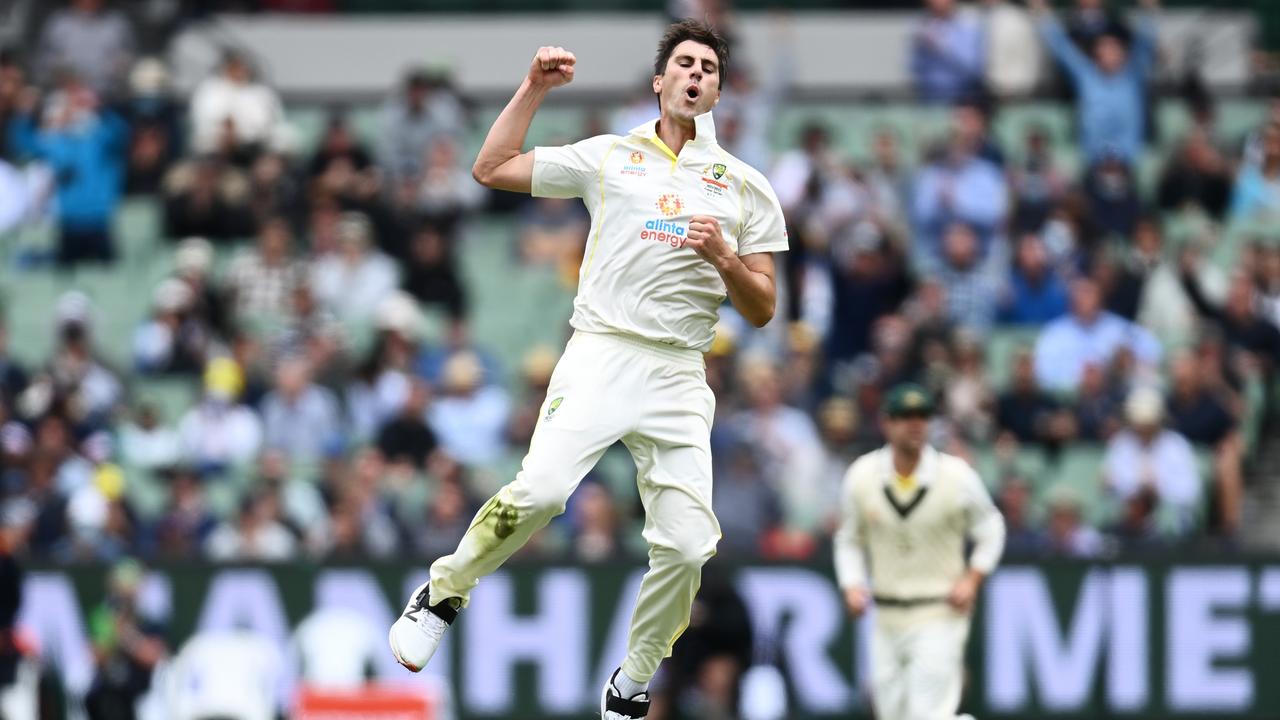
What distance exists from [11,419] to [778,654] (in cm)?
629

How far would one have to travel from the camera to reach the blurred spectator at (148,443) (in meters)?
18.6

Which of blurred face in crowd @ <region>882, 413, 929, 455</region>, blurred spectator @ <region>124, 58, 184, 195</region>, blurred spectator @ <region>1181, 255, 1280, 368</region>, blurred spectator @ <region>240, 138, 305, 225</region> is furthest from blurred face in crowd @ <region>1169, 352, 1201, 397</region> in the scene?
blurred spectator @ <region>124, 58, 184, 195</region>

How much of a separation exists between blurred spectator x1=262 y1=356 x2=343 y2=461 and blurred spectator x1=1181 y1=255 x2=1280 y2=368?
281 inches

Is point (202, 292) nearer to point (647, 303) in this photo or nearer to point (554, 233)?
point (554, 233)

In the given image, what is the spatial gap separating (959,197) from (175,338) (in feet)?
22.0

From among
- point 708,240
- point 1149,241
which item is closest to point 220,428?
point 1149,241

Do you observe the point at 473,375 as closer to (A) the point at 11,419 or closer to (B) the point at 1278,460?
(A) the point at 11,419

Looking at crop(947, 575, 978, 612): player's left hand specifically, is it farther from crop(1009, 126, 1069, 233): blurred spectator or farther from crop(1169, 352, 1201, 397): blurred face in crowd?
crop(1009, 126, 1069, 233): blurred spectator

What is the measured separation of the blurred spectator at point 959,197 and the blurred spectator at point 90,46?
7672 millimetres

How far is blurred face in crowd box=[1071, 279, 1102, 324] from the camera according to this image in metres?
19.2

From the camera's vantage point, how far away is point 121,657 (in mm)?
17016

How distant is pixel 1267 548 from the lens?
58.3 feet

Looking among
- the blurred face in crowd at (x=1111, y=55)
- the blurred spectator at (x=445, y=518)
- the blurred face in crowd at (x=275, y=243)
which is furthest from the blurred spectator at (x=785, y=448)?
the blurred face in crowd at (x=1111, y=55)

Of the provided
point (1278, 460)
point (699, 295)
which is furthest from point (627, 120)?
point (699, 295)
